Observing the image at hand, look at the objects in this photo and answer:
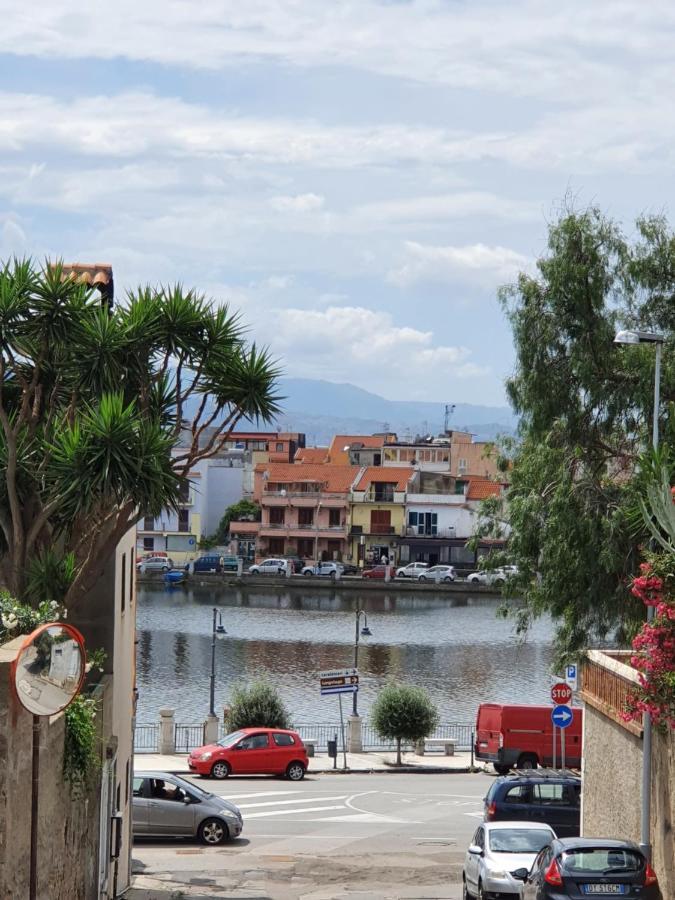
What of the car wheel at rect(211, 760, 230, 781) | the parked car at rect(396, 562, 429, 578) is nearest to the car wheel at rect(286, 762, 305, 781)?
the car wheel at rect(211, 760, 230, 781)

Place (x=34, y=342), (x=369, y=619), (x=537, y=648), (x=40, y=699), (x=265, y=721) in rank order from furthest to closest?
(x=369, y=619) → (x=537, y=648) → (x=265, y=721) → (x=34, y=342) → (x=40, y=699)

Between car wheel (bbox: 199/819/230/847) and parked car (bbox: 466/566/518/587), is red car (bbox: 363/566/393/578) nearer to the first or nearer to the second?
parked car (bbox: 466/566/518/587)

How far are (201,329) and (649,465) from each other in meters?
6.94

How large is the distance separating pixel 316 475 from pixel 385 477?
6.67 meters

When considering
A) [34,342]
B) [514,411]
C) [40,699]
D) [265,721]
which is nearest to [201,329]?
[34,342]

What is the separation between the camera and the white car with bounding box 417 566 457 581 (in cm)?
13400

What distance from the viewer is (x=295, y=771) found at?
139 ft

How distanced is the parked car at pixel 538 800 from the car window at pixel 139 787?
6.81 m

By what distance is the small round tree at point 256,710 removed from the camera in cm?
4941

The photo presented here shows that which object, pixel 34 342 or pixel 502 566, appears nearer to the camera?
pixel 34 342

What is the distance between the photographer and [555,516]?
29.1 m

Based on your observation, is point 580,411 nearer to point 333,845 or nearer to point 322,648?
point 333,845

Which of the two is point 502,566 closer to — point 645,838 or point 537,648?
point 645,838

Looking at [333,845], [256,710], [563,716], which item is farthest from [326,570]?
[333,845]
